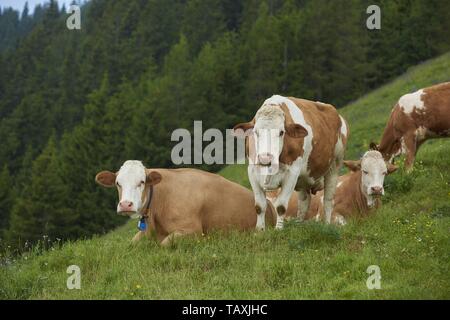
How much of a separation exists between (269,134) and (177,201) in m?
1.77

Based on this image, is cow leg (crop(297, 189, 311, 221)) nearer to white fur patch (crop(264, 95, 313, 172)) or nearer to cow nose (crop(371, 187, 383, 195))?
cow nose (crop(371, 187, 383, 195))

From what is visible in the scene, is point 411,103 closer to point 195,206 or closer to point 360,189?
point 360,189

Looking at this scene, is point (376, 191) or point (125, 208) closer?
point (125, 208)

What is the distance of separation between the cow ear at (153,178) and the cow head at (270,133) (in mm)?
1410

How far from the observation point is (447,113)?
14.6 meters

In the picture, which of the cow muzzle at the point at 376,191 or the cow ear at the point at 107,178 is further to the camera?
the cow muzzle at the point at 376,191

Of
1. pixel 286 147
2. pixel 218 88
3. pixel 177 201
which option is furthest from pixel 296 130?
pixel 218 88

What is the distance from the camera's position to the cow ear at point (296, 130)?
9.86 m

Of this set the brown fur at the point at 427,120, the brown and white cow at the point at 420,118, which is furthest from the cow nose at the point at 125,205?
the brown fur at the point at 427,120

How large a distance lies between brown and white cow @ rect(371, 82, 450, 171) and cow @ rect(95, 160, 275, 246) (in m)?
5.11

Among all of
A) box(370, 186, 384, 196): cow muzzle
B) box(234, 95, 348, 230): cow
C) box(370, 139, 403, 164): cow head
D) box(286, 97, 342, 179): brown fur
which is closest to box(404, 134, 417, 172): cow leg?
box(370, 139, 403, 164): cow head

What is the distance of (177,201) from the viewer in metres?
10.1

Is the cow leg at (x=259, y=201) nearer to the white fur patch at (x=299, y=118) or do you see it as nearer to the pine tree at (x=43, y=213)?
the white fur patch at (x=299, y=118)
